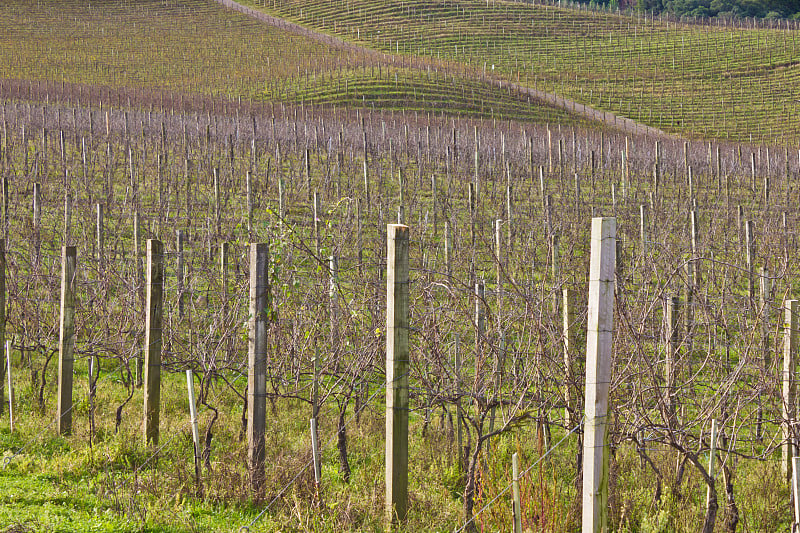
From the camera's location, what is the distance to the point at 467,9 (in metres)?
59.2

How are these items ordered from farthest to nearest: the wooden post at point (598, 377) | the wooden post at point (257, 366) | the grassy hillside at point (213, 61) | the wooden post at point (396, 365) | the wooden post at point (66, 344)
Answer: the grassy hillside at point (213, 61)
the wooden post at point (66, 344)
the wooden post at point (257, 366)
the wooden post at point (396, 365)
the wooden post at point (598, 377)

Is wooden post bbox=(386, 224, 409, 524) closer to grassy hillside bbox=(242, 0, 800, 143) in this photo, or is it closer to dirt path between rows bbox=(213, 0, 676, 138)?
dirt path between rows bbox=(213, 0, 676, 138)

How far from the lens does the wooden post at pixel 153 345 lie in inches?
225

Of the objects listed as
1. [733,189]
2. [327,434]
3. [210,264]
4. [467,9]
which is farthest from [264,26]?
[327,434]

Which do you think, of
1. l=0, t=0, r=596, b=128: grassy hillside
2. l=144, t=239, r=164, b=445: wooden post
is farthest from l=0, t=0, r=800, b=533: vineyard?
l=0, t=0, r=596, b=128: grassy hillside

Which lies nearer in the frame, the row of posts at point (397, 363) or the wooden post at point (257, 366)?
the row of posts at point (397, 363)

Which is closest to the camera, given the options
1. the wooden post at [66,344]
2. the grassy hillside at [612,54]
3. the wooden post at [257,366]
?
the wooden post at [257,366]

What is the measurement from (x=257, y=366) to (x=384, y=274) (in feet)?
18.1

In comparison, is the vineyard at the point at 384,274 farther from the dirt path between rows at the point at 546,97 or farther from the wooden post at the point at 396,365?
the dirt path between rows at the point at 546,97

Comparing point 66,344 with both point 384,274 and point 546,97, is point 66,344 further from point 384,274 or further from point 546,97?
point 546,97

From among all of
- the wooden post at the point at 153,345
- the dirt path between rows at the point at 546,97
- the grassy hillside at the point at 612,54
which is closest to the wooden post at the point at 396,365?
the wooden post at the point at 153,345

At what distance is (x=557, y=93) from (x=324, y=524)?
127 ft

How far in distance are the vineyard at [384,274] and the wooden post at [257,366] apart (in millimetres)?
18

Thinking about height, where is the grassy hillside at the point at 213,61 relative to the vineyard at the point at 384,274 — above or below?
above
